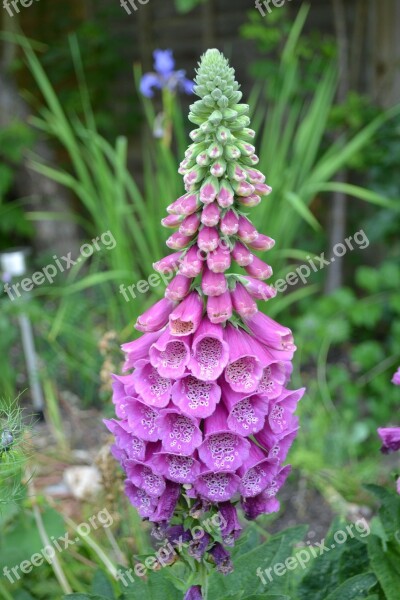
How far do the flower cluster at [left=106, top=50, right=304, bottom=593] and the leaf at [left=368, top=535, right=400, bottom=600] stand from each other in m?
0.32

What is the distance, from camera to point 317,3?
4.81m

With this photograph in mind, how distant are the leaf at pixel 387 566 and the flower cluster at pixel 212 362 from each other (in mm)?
318

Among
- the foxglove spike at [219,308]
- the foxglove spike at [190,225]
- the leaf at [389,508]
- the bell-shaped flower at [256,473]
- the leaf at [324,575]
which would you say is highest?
the foxglove spike at [190,225]

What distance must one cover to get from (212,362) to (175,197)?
79.1 inches

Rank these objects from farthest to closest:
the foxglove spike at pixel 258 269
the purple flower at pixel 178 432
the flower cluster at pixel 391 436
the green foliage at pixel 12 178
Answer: the green foliage at pixel 12 178 → the flower cluster at pixel 391 436 → the foxglove spike at pixel 258 269 → the purple flower at pixel 178 432

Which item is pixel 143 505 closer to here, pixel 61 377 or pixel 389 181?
pixel 61 377

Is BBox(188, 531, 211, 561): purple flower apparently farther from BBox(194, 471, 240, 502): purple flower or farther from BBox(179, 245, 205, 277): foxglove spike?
BBox(179, 245, 205, 277): foxglove spike

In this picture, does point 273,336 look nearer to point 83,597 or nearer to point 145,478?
point 145,478

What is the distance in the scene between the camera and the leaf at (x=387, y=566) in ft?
4.99

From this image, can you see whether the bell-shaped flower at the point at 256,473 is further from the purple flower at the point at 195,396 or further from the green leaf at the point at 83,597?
the green leaf at the point at 83,597

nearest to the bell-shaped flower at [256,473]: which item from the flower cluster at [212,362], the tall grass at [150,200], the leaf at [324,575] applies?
the flower cluster at [212,362]

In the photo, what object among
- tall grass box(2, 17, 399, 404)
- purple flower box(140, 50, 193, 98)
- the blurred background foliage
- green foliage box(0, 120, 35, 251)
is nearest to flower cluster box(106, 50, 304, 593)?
the blurred background foliage

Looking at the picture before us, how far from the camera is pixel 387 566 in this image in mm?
1540

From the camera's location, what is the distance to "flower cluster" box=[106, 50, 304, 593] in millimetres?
1277
